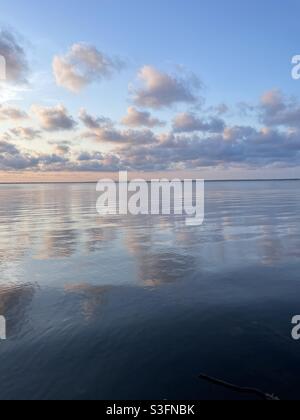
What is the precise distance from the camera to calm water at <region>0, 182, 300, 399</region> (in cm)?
1181

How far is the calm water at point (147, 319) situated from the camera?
465 inches

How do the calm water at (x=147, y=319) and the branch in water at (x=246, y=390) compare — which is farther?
the calm water at (x=147, y=319)

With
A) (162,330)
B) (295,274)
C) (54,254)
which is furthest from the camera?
(54,254)

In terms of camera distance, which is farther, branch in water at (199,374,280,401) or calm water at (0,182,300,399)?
calm water at (0,182,300,399)

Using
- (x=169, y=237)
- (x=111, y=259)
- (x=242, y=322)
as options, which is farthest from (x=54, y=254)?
(x=242, y=322)

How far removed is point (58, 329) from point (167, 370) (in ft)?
19.6

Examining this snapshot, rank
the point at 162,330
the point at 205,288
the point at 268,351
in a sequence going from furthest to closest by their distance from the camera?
the point at 205,288
the point at 162,330
the point at 268,351

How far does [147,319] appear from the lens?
16.3 m

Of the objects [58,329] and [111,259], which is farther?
Result: [111,259]

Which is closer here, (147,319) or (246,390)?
(246,390)

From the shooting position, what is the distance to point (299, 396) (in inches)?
422

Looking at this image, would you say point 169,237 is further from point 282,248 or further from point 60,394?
point 60,394
